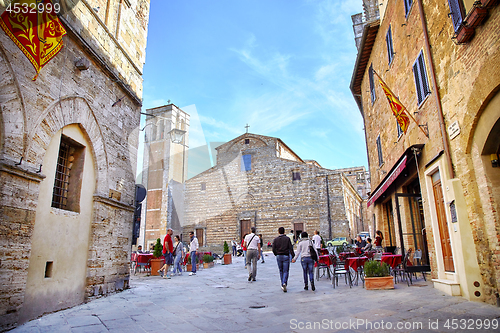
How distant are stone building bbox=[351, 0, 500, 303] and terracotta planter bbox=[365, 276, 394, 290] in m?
0.84

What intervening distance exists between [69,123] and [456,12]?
6667 mm

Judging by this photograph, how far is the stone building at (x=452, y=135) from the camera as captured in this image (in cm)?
450

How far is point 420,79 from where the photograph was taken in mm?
6832

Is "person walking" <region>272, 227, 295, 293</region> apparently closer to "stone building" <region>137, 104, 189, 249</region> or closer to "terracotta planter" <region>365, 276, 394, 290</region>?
"terracotta planter" <region>365, 276, 394, 290</region>

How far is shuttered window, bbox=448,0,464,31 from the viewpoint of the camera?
4.80 meters

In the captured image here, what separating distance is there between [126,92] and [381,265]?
699 cm

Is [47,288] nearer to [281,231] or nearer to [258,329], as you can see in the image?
[258,329]

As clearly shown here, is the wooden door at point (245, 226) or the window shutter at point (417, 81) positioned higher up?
the window shutter at point (417, 81)

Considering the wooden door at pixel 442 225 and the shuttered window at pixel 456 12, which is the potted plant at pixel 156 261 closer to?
the wooden door at pixel 442 225

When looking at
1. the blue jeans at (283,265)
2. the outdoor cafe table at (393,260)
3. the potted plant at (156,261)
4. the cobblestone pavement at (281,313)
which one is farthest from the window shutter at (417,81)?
the potted plant at (156,261)

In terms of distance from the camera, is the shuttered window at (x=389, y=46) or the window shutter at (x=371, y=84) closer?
the shuttered window at (x=389, y=46)

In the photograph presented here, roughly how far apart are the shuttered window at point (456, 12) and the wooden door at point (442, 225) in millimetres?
2773

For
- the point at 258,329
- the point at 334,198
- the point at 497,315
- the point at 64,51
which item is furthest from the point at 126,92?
the point at 334,198

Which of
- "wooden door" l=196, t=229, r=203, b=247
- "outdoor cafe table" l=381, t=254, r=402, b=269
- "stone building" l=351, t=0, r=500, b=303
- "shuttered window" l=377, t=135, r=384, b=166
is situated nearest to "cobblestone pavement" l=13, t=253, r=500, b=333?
"outdoor cafe table" l=381, t=254, r=402, b=269
